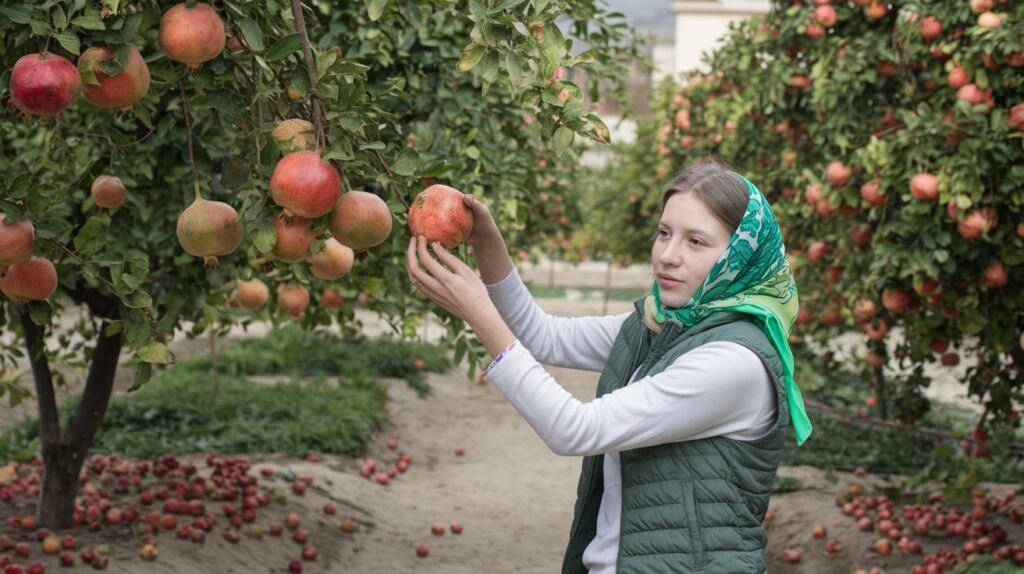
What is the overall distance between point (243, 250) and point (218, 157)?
33cm

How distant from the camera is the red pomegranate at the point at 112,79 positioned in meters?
1.92

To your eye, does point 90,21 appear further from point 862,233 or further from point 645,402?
point 862,233

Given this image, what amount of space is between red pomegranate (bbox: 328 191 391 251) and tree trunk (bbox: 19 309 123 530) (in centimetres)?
265

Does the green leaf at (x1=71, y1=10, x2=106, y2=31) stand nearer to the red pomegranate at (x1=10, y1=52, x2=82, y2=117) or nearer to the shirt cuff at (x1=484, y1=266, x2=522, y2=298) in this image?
the red pomegranate at (x1=10, y1=52, x2=82, y2=117)

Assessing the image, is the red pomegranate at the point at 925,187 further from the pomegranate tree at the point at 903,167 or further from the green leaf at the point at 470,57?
the green leaf at the point at 470,57

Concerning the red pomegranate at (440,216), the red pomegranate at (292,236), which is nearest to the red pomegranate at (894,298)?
the red pomegranate at (440,216)

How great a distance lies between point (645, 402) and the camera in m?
1.88

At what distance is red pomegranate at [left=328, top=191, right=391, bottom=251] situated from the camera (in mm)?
1932

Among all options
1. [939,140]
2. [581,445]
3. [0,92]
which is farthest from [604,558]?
[939,140]

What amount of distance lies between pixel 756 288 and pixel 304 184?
0.86m

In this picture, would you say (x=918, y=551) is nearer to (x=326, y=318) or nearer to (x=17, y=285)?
(x=326, y=318)

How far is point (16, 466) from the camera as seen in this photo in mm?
5855

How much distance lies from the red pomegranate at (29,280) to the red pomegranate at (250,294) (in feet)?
4.48

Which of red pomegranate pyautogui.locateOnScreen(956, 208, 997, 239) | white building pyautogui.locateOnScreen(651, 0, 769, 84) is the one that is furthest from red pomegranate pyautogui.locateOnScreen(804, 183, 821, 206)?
white building pyautogui.locateOnScreen(651, 0, 769, 84)
